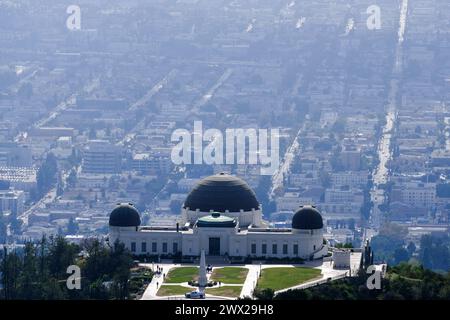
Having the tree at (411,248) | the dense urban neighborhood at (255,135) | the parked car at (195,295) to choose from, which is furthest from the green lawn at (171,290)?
the tree at (411,248)

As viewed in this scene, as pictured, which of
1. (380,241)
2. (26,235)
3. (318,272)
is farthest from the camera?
(26,235)

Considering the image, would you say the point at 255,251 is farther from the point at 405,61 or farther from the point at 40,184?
the point at 405,61

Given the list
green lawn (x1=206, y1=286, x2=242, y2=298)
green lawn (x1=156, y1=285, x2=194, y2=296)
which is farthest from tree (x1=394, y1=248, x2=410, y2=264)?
green lawn (x1=156, y1=285, x2=194, y2=296)

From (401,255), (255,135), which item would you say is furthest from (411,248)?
(255,135)

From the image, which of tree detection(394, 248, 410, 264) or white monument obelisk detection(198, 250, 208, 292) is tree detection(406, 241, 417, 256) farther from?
white monument obelisk detection(198, 250, 208, 292)

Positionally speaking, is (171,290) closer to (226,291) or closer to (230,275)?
(226,291)
